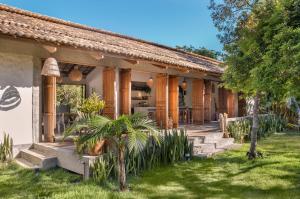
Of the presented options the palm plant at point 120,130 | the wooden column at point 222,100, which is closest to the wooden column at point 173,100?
the wooden column at point 222,100

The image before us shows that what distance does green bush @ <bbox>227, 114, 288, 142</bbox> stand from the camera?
11.5 meters

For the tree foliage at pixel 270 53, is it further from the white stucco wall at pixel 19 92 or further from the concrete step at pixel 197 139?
the white stucco wall at pixel 19 92

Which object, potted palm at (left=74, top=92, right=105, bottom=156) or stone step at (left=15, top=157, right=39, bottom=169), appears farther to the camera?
stone step at (left=15, top=157, right=39, bottom=169)

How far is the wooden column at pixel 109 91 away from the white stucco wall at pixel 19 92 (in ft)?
9.01

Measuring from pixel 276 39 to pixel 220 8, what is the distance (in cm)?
1342

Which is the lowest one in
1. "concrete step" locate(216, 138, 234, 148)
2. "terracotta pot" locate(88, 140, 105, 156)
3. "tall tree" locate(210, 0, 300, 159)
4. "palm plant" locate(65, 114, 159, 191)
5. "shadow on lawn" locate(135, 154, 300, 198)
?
"shadow on lawn" locate(135, 154, 300, 198)

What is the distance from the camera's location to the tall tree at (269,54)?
533 centimetres

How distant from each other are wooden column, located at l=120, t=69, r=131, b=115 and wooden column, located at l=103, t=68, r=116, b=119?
73 centimetres

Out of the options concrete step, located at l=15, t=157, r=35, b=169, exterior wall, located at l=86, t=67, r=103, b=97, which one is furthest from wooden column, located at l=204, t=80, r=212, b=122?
concrete step, located at l=15, t=157, r=35, b=169

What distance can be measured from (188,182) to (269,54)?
10.8 feet

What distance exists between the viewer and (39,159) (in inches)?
280

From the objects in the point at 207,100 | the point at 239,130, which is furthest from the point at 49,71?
the point at 207,100

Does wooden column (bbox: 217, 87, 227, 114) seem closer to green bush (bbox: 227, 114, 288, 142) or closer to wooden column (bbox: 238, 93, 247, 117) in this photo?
wooden column (bbox: 238, 93, 247, 117)

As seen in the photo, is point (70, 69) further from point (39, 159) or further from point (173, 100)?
point (39, 159)
